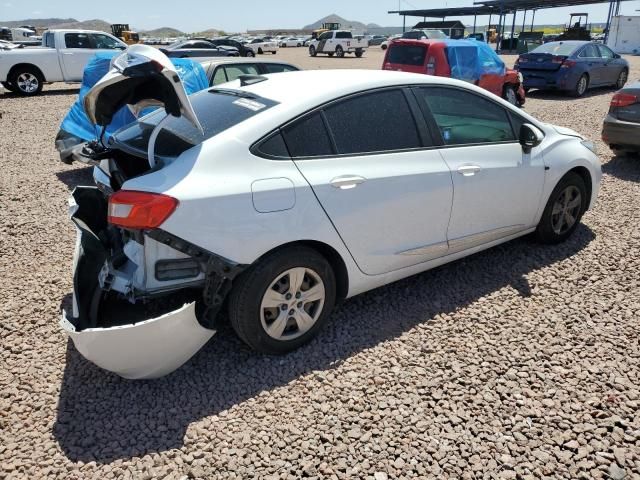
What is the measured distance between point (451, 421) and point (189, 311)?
1454 millimetres

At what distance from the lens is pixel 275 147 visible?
2.88 m

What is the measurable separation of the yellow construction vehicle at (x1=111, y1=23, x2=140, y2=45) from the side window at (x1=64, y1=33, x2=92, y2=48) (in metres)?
26.9

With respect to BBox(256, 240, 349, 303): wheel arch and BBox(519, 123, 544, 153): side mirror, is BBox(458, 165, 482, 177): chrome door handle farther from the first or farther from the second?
BBox(256, 240, 349, 303): wheel arch

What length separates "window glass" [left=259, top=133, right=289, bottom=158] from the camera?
2.84 m

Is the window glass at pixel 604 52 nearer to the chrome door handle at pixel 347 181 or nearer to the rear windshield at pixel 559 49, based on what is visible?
the rear windshield at pixel 559 49

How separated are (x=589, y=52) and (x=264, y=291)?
14.9 metres

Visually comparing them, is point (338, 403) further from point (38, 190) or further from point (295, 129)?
point (38, 190)

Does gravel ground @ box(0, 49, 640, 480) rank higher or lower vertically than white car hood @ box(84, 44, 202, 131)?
lower

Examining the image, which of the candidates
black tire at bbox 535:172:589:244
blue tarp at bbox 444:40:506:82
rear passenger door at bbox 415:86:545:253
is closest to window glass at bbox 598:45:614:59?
blue tarp at bbox 444:40:506:82

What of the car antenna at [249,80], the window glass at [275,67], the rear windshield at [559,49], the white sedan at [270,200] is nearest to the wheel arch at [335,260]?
the white sedan at [270,200]

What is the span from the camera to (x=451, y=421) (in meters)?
2.66

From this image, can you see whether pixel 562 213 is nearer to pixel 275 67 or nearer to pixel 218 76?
pixel 218 76

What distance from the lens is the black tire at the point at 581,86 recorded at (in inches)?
545

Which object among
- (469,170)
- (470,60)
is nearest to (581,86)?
(470,60)
